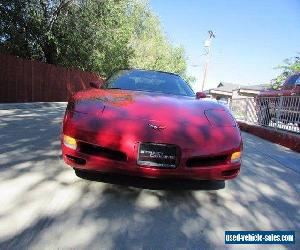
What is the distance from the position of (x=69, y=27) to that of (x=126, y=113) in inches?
656

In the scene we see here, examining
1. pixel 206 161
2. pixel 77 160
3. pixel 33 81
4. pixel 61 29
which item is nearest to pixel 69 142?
pixel 77 160

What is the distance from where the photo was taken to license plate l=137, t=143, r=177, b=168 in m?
3.23

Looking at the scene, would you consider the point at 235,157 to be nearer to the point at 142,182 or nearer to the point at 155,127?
the point at 155,127

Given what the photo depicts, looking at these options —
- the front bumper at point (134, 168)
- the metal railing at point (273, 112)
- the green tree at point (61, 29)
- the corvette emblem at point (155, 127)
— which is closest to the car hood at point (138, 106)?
the corvette emblem at point (155, 127)

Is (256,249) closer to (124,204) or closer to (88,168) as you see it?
(124,204)

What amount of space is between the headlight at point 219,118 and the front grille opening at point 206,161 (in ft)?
1.18

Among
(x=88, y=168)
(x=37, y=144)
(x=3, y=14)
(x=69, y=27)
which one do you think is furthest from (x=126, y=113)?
(x=69, y=27)

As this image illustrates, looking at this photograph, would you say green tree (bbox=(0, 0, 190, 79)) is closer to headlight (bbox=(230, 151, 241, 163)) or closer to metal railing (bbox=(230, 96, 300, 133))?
metal railing (bbox=(230, 96, 300, 133))

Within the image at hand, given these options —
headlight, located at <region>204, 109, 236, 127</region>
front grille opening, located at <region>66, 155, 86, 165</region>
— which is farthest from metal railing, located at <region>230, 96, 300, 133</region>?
front grille opening, located at <region>66, 155, 86, 165</region>

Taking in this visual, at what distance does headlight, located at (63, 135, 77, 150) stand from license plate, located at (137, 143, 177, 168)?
60cm

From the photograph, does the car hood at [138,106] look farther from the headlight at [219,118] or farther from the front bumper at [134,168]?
the front bumper at [134,168]

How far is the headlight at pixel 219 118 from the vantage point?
3.68 metres

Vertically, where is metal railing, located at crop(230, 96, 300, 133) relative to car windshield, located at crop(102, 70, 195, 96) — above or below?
below

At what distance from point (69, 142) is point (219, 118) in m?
1.53
